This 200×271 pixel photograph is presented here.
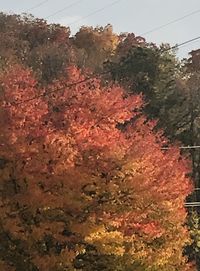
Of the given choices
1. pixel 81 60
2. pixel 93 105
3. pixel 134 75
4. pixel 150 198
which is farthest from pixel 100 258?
pixel 81 60

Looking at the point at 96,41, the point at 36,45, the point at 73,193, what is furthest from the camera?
the point at 96,41

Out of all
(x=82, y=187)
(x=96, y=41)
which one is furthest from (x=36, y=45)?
(x=82, y=187)

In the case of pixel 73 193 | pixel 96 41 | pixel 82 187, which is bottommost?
pixel 73 193

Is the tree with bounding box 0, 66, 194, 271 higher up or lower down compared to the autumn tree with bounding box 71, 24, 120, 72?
lower down

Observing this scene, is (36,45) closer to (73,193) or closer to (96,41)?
(96,41)

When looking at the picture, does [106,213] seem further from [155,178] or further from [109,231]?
[155,178]

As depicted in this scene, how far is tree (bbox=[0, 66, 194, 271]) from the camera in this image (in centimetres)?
1934

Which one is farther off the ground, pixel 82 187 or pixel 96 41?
pixel 96 41

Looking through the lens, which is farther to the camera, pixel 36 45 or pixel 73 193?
pixel 36 45

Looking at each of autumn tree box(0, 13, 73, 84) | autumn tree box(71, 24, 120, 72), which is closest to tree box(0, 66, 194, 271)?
autumn tree box(0, 13, 73, 84)

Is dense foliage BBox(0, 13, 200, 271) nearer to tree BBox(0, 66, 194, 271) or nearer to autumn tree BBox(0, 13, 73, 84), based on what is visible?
tree BBox(0, 66, 194, 271)

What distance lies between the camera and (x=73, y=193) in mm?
19297

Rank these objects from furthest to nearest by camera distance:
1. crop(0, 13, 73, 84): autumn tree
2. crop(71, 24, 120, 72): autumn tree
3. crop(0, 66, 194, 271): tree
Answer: crop(71, 24, 120, 72): autumn tree
crop(0, 13, 73, 84): autumn tree
crop(0, 66, 194, 271): tree

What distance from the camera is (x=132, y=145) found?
797 inches
